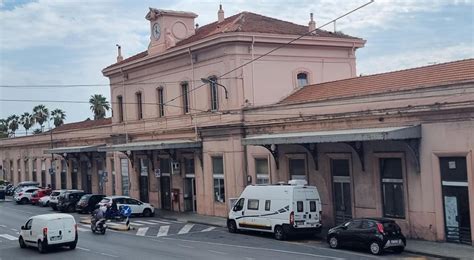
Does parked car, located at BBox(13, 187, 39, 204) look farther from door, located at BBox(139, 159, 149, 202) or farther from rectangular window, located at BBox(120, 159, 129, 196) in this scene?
door, located at BBox(139, 159, 149, 202)

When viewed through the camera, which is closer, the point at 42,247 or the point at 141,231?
the point at 42,247

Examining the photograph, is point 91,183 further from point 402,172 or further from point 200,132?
point 402,172

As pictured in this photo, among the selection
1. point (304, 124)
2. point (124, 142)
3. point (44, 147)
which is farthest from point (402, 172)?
point (44, 147)

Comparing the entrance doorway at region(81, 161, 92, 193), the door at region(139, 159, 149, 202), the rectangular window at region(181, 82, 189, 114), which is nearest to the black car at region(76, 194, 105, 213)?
the door at region(139, 159, 149, 202)

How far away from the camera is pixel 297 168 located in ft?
109

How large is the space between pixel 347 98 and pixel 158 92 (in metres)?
18.5

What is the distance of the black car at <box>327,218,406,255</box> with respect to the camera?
2328cm

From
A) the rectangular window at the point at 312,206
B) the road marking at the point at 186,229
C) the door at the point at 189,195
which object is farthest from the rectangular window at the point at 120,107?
the rectangular window at the point at 312,206

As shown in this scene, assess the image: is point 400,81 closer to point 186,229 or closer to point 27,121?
point 186,229

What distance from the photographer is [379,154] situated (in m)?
28.1

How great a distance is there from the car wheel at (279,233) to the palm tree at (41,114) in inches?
3284

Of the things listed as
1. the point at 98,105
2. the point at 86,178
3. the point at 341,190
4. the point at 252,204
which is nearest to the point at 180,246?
the point at 252,204

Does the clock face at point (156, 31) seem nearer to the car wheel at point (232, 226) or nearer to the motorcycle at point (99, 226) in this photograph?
the motorcycle at point (99, 226)

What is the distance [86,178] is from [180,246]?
33349 millimetres
